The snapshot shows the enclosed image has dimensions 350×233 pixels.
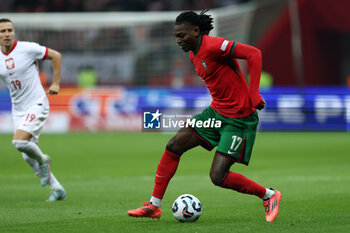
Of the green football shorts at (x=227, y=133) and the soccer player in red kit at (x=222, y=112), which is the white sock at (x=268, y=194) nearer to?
the soccer player in red kit at (x=222, y=112)

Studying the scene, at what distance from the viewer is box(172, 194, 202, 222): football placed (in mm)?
7371

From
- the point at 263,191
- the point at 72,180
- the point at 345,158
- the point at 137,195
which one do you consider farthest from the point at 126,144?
the point at 263,191

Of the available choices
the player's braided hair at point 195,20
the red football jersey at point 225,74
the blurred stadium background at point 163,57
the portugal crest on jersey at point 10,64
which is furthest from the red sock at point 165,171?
the blurred stadium background at point 163,57

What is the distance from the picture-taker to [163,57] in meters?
26.7

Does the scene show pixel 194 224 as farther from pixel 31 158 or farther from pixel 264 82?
pixel 264 82

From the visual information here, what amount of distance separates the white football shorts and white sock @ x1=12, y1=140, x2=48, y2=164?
175 mm

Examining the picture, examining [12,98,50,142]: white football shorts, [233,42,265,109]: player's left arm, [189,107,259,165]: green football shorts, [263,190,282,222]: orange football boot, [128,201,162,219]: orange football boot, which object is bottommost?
[128,201,162,219]: orange football boot

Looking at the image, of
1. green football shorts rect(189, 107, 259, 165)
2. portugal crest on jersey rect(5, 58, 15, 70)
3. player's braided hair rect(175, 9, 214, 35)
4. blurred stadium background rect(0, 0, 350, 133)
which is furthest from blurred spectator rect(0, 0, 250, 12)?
green football shorts rect(189, 107, 259, 165)

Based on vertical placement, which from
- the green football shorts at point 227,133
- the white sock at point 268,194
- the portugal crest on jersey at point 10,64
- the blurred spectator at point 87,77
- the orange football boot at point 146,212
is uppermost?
the portugal crest on jersey at point 10,64

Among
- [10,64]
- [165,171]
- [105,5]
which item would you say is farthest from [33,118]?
[105,5]

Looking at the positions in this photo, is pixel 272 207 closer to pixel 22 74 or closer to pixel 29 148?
pixel 29 148

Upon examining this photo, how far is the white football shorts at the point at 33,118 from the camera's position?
9.48 metres

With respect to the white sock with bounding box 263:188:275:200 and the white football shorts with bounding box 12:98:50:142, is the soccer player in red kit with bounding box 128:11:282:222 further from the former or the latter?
the white football shorts with bounding box 12:98:50:142

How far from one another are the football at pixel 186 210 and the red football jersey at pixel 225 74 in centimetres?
98
